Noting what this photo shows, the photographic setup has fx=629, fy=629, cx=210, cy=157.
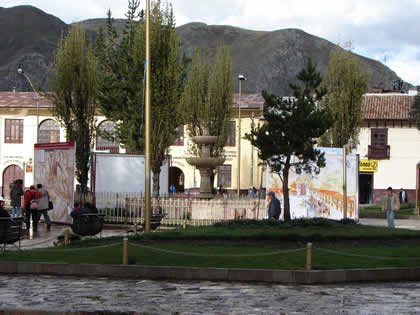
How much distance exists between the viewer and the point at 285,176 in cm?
1700

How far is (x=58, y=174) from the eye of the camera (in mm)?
22453

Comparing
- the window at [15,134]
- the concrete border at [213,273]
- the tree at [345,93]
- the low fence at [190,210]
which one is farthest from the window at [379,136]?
the concrete border at [213,273]

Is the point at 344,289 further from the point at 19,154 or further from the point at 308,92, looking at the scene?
the point at 19,154

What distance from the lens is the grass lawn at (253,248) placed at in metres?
12.3

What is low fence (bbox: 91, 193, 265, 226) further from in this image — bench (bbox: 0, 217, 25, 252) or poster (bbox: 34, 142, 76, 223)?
bench (bbox: 0, 217, 25, 252)

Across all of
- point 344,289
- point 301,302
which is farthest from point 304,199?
point 301,302

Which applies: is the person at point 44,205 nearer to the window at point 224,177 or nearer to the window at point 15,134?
the window at point 224,177

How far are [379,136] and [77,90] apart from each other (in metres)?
27.4

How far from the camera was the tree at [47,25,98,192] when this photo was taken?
2820 cm

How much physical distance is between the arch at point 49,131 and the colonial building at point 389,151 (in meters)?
23.4

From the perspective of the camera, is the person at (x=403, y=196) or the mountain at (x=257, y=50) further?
the mountain at (x=257, y=50)

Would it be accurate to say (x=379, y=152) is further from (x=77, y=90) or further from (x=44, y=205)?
(x=44, y=205)

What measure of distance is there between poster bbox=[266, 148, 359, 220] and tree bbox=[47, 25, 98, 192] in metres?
10.0

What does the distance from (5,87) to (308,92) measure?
10111 centimetres
